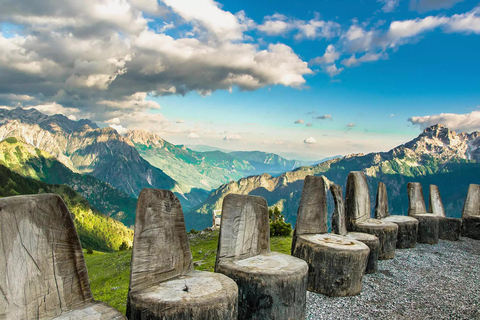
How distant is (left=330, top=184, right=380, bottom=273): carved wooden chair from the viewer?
8259 mm

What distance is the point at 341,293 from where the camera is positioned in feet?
22.5

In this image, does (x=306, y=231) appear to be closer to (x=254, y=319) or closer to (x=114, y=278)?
(x=254, y=319)

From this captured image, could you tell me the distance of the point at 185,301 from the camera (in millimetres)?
3740

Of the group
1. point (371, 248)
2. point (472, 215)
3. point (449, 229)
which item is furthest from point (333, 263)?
point (472, 215)

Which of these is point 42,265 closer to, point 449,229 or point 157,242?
point 157,242

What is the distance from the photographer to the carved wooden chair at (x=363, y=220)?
952 centimetres

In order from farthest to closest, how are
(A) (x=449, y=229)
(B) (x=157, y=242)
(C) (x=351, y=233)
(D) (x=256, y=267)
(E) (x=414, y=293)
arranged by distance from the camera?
(A) (x=449, y=229)
(C) (x=351, y=233)
(E) (x=414, y=293)
(D) (x=256, y=267)
(B) (x=157, y=242)

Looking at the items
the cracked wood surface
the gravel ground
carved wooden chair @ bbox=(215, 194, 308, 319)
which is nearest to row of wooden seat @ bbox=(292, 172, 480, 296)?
the gravel ground

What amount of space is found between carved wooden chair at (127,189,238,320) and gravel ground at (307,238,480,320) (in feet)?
9.08

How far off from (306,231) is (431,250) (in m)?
6.49

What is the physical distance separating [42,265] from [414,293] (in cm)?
773

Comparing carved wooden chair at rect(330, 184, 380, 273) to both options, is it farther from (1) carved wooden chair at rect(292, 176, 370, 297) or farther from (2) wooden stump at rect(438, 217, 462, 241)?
(2) wooden stump at rect(438, 217, 462, 241)

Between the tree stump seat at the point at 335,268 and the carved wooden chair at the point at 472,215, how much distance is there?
10551 millimetres

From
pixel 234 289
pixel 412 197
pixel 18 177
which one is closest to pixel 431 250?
pixel 412 197
